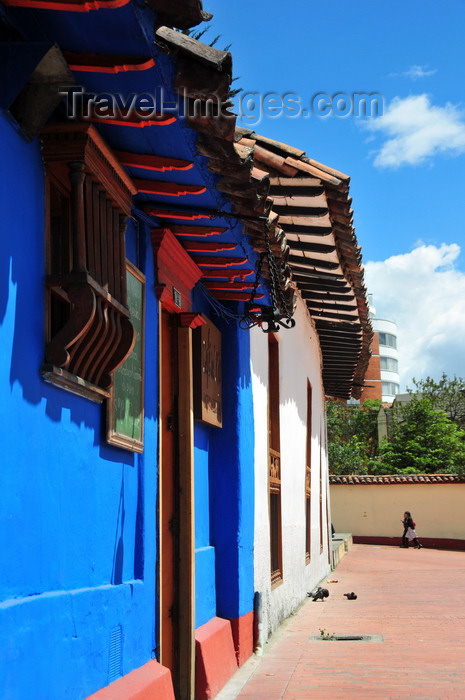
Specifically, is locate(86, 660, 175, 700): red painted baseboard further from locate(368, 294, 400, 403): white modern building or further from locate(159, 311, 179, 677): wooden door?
locate(368, 294, 400, 403): white modern building

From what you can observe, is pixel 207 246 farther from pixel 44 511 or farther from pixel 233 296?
pixel 44 511

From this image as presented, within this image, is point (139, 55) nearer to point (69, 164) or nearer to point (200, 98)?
point (200, 98)

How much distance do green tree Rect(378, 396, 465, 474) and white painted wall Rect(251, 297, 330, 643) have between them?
24633 millimetres

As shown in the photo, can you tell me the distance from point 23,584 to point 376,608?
9049 mm

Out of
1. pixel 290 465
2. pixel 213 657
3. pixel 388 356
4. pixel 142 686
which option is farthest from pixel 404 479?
pixel 388 356

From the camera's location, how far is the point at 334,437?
47531 mm

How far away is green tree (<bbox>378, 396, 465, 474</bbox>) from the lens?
41.1m

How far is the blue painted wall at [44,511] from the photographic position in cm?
364

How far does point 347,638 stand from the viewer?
924cm

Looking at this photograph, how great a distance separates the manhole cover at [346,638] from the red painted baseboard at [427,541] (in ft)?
75.4

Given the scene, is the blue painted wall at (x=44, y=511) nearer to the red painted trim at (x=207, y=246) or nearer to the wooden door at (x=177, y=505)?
the wooden door at (x=177, y=505)

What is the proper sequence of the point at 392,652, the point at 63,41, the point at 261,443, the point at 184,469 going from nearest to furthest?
the point at 63,41
the point at 184,469
the point at 392,652
the point at 261,443

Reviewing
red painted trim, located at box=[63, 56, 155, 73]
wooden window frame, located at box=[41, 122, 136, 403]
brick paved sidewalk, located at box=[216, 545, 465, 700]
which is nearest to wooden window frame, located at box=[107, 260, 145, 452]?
wooden window frame, located at box=[41, 122, 136, 403]

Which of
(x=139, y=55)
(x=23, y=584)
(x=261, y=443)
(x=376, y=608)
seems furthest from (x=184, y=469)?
(x=376, y=608)
